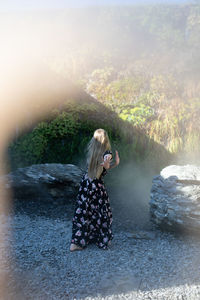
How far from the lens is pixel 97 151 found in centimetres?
326

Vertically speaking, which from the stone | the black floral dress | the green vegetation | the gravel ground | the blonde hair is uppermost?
the green vegetation

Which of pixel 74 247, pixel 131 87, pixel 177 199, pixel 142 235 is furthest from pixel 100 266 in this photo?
pixel 131 87

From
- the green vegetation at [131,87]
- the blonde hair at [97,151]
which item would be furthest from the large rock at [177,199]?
the green vegetation at [131,87]

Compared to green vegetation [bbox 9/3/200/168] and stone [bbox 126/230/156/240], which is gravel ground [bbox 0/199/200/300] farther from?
green vegetation [bbox 9/3/200/168]

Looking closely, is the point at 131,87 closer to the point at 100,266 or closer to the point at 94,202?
the point at 94,202

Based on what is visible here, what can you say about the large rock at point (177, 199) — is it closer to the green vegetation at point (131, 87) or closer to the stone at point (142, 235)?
the stone at point (142, 235)

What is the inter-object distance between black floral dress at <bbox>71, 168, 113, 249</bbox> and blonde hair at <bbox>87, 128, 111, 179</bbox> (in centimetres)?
10

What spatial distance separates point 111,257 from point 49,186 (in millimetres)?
2159

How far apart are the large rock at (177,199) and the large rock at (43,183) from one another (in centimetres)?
161

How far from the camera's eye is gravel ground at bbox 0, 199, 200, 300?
8.27ft

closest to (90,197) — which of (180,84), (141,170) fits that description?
(141,170)

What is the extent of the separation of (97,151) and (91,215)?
31.6 inches

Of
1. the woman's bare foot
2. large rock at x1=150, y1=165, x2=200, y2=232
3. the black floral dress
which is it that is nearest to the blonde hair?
the black floral dress

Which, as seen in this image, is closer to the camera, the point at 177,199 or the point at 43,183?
the point at 177,199
